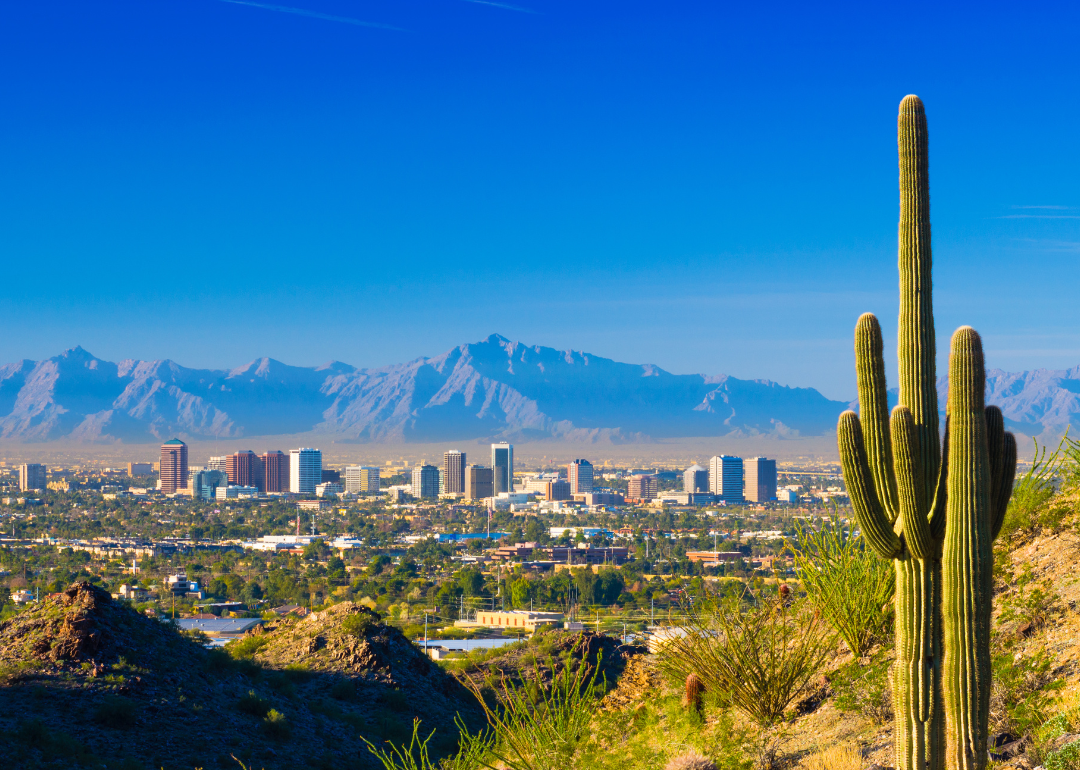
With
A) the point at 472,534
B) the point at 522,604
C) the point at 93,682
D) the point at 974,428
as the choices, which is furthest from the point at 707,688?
the point at 472,534

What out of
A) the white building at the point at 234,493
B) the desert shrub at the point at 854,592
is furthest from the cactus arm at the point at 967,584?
the white building at the point at 234,493

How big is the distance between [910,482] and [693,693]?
416cm

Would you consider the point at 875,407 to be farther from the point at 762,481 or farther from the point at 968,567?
the point at 762,481

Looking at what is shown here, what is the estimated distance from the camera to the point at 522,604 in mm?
56812

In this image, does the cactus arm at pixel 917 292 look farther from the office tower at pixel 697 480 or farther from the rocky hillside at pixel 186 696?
the office tower at pixel 697 480

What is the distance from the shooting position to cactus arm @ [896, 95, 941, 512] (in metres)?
6.49

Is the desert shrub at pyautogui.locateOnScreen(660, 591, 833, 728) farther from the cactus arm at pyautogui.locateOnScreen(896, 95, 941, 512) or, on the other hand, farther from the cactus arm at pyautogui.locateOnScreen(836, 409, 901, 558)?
the cactus arm at pyautogui.locateOnScreen(896, 95, 941, 512)

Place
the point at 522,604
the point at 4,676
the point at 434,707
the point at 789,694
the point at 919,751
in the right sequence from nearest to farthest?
the point at 919,751
the point at 789,694
the point at 4,676
the point at 434,707
the point at 522,604

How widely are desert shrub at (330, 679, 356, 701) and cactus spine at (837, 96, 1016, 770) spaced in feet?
46.7

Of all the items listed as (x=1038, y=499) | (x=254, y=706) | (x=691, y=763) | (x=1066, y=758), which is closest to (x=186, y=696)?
(x=254, y=706)

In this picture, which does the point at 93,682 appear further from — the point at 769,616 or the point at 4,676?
the point at 769,616

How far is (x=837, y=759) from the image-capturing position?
25.8 ft

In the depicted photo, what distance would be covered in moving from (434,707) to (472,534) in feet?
339

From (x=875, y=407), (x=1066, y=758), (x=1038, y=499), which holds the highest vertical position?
(x=875, y=407)
